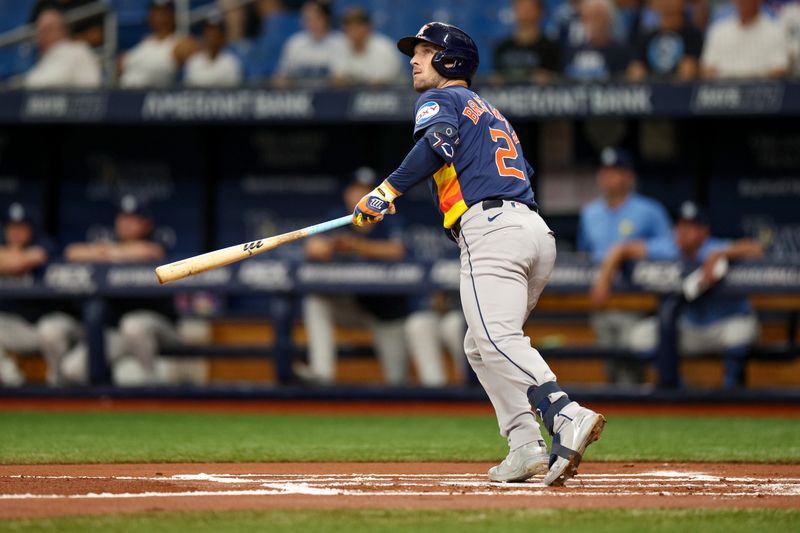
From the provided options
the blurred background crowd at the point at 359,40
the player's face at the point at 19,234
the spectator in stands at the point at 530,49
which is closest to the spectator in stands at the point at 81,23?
the blurred background crowd at the point at 359,40

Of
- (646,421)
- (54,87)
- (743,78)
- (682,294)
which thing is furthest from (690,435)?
(54,87)

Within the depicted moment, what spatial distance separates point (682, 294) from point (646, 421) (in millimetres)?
1351

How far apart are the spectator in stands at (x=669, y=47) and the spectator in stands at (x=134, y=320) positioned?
405 cm

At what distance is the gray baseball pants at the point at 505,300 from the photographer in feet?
16.3

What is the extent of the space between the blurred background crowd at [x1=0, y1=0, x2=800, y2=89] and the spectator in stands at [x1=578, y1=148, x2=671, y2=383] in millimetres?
865

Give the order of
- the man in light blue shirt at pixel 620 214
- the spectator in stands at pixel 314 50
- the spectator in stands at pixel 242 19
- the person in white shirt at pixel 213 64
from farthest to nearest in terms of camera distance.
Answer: the spectator in stands at pixel 242 19 → the person in white shirt at pixel 213 64 → the spectator in stands at pixel 314 50 → the man in light blue shirt at pixel 620 214

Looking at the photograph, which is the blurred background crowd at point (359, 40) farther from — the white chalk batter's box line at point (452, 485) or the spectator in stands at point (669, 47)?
the white chalk batter's box line at point (452, 485)

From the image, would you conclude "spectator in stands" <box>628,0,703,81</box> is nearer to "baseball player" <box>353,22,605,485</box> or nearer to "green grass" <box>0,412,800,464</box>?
"green grass" <box>0,412,800,464</box>

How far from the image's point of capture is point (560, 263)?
9742 mm

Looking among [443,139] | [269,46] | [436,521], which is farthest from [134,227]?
[436,521]

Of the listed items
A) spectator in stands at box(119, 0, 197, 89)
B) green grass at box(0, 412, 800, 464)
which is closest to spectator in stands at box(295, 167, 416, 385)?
green grass at box(0, 412, 800, 464)

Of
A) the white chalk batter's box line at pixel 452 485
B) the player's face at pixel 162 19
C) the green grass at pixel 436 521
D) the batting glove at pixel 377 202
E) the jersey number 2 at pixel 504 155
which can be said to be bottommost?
the white chalk batter's box line at pixel 452 485

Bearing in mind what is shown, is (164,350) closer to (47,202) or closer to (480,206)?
(47,202)

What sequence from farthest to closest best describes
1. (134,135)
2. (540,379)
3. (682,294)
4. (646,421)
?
1. (134,135)
2. (682,294)
3. (646,421)
4. (540,379)
